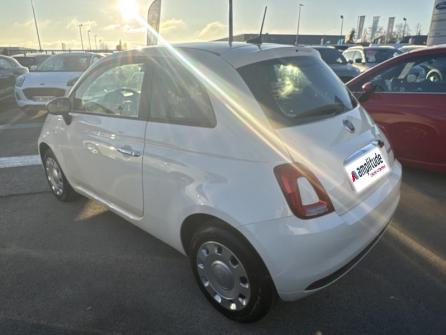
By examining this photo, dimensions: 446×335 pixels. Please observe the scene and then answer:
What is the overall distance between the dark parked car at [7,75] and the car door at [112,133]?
1025cm

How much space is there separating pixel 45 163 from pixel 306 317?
3350 millimetres

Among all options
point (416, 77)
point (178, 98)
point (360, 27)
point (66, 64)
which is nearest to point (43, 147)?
point (178, 98)

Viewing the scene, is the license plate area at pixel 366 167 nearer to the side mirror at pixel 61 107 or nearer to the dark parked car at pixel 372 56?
the side mirror at pixel 61 107

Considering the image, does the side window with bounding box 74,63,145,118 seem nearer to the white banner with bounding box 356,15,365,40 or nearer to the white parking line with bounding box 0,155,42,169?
the white parking line with bounding box 0,155,42,169

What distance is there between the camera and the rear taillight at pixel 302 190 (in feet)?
6.19

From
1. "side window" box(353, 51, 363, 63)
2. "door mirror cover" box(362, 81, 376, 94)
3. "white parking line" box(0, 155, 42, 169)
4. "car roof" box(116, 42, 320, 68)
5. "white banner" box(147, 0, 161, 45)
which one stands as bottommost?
"white parking line" box(0, 155, 42, 169)

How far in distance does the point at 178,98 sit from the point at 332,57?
10917 mm

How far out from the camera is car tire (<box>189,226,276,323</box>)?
6.84 feet

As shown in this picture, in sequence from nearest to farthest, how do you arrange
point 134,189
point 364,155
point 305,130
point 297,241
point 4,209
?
point 297,241 → point 305,130 → point 364,155 → point 134,189 → point 4,209

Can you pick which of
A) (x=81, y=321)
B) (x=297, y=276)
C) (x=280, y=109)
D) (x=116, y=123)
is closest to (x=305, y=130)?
(x=280, y=109)

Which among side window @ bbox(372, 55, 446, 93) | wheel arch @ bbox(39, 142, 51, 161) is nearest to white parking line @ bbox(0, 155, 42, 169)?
wheel arch @ bbox(39, 142, 51, 161)

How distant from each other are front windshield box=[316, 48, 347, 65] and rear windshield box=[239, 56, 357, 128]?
32.4ft

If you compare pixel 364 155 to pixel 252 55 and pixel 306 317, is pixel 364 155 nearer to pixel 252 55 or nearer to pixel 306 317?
pixel 252 55

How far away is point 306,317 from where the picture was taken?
7.80ft
